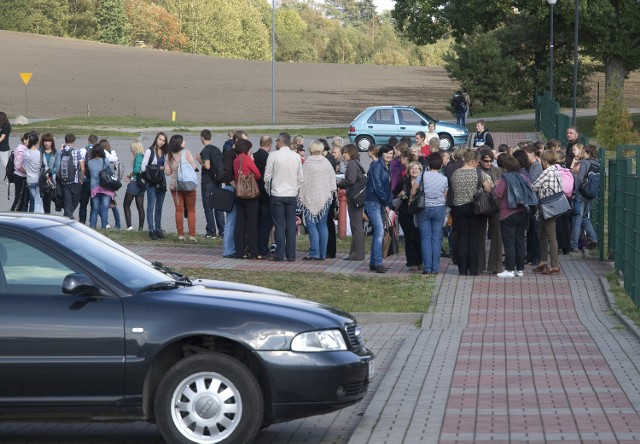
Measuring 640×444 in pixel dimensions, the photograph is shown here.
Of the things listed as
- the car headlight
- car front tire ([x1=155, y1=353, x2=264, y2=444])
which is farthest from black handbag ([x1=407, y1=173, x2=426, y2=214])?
car front tire ([x1=155, y1=353, x2=264, y2=444])

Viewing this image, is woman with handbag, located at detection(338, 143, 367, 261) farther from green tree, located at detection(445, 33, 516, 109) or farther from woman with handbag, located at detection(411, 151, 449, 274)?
green tree, located at detection(445, 33, 516, 109)

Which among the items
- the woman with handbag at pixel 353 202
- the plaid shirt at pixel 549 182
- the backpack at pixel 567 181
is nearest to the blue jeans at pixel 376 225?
the woman with handbag at pixel 353 202

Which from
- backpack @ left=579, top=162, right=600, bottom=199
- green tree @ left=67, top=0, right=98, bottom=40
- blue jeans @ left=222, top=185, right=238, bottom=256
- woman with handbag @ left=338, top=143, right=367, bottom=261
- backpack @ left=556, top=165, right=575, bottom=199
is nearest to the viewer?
woman with handbag @ left=338, top=143, right=367, bottom=261

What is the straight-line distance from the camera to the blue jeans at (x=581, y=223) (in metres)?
19.2

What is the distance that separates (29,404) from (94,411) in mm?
396

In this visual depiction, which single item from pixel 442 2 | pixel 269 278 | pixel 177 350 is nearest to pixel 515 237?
pixel 269 278

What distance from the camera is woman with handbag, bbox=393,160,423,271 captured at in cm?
1708

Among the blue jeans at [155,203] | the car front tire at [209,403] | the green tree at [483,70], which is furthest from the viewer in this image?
the green tree at [483,70]

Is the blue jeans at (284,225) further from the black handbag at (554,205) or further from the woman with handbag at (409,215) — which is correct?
the black handbag at (554,205)

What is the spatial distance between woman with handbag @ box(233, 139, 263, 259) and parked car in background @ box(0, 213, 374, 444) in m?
10.2

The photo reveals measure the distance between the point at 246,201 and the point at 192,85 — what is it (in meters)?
70.2

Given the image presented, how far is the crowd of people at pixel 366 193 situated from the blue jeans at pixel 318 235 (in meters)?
0.02

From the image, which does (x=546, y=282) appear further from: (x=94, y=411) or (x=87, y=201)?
(x=94, y=411)

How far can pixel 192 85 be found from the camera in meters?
87.2
